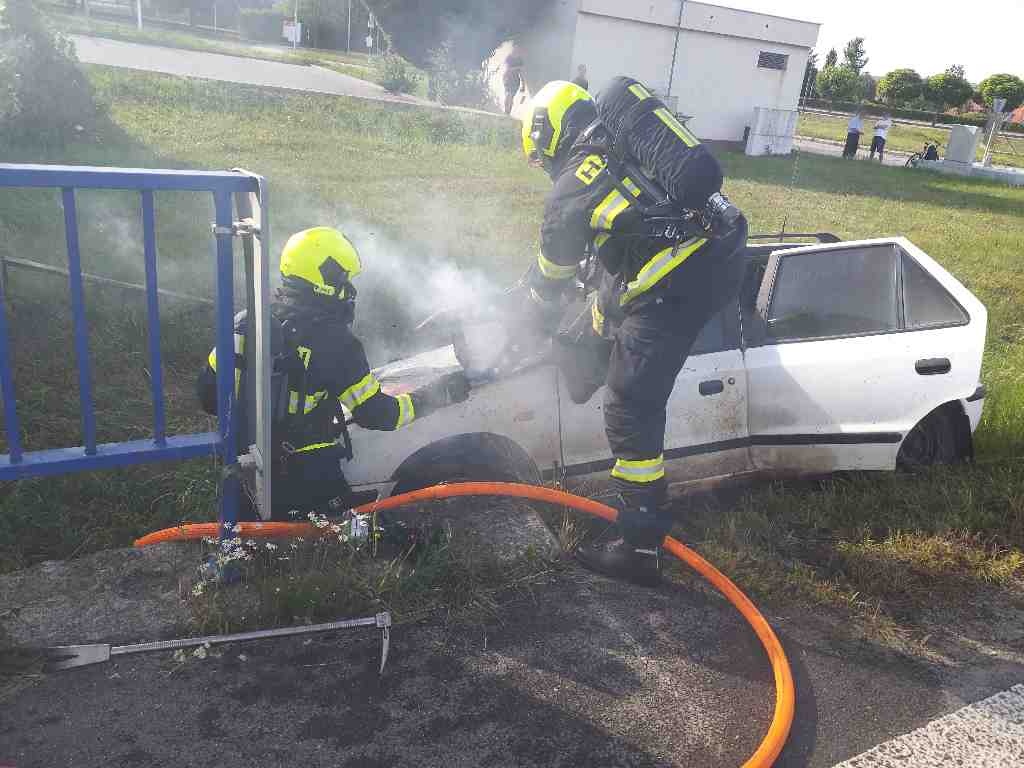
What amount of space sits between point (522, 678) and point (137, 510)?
7.08 ft

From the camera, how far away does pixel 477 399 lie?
3.72 m

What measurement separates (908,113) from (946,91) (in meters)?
6.69

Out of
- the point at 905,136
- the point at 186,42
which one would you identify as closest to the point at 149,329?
the point at 186,42

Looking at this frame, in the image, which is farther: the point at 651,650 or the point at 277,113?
the point at 277,113

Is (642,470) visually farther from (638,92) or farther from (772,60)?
(772,60)

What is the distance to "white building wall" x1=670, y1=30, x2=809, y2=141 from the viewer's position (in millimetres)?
23516

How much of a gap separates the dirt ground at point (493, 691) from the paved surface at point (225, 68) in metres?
17.4

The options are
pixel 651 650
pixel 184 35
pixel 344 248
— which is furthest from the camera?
pixel 184 35

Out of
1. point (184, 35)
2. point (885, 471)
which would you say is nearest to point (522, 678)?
point (885, 471)

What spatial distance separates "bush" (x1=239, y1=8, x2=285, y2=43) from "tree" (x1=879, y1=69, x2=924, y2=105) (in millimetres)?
39837

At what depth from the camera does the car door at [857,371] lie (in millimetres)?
4094

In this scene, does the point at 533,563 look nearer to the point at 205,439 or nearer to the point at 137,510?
the point at 205,439

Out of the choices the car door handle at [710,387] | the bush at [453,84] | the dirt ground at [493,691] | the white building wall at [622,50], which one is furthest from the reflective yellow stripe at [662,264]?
the white building wall at [622,50]

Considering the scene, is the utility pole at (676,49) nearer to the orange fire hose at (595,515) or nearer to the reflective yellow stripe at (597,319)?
the reflective yellow stripe at (597,319)
